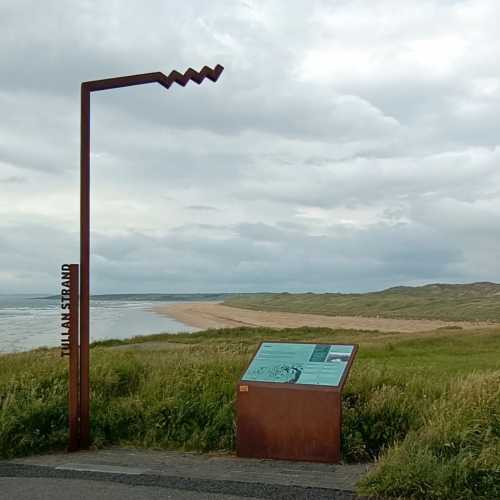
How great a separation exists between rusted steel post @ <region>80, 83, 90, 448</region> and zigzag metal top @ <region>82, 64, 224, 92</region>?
40 centimetres

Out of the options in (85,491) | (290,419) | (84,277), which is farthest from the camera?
(84,277)

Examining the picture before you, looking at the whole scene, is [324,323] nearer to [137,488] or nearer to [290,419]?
[290,419]

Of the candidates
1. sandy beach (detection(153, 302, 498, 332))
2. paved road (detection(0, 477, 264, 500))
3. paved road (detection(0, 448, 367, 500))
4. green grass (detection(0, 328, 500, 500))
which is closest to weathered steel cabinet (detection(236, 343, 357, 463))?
paved road (detection(0, 448, 367, 500))

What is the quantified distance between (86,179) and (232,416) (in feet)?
10.0

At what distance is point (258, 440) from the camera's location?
7.23 meters

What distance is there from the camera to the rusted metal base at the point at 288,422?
699 cm

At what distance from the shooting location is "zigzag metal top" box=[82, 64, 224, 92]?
7.94 meters

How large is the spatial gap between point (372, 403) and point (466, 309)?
303ft

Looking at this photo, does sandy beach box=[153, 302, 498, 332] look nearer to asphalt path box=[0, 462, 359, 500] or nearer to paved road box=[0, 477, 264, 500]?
asphalt path box=[0, 462, 359, 500]

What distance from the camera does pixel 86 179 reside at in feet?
26.0

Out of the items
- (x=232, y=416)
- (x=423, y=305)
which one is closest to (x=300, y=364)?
(x=232, y=416)

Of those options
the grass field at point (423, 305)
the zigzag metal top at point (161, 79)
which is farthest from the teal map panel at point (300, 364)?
the grass field at point (423, 305)

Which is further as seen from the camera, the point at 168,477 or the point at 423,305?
the point at 423,305

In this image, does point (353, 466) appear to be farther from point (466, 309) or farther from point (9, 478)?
point (466, 309)
